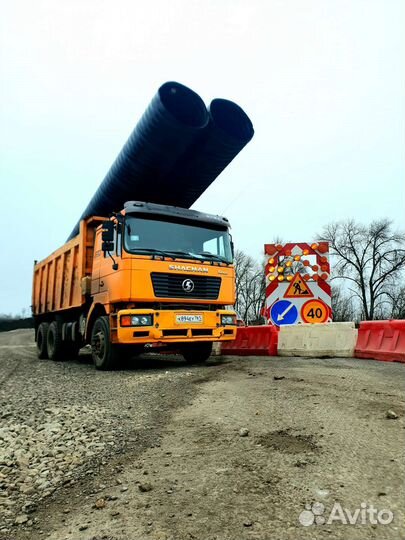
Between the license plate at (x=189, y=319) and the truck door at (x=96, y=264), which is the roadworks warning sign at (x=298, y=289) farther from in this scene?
the truck door at (x=96, y=264)

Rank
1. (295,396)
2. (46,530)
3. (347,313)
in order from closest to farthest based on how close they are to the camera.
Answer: (46,530)
(295,396)
(347,313)

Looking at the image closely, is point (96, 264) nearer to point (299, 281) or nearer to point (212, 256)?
point (212, 256)

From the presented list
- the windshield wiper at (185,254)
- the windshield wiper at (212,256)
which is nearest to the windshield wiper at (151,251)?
the windshield wiper at (185,254)

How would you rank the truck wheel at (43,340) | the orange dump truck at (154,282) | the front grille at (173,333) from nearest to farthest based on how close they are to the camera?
the orange dump truck at (154,282)
the front grille at (173,333)
the truck wheel at (43,340)

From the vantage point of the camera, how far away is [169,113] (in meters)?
7.29

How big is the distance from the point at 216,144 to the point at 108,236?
8.31ft

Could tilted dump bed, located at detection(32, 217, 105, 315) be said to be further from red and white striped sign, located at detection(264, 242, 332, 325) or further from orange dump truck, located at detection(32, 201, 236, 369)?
red and white striped sign, located at detection(264, 242, 332, 325)

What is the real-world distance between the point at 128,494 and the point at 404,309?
41478 millimetres

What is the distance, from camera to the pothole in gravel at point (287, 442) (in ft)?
10.1

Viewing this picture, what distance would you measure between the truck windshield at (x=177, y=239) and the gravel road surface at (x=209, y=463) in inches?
125

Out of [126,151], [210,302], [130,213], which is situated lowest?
[210,302]

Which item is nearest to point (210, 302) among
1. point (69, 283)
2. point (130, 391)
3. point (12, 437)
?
point (130, 391)

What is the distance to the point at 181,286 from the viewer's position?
8062mm

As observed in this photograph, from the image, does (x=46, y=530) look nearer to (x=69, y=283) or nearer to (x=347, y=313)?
(x=69, y=283)
